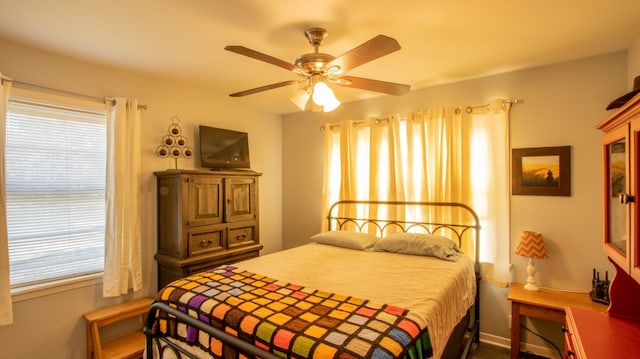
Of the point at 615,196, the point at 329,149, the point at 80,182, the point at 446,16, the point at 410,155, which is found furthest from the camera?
the point at 329,149

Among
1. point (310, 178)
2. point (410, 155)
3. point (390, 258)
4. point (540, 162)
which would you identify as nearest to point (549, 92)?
point (540, 162)

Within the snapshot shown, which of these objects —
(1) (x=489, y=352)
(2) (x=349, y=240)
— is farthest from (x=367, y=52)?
(1) (x=489, y=352)

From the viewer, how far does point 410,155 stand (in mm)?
3426

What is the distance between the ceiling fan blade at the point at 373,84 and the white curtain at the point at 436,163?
4.19ft

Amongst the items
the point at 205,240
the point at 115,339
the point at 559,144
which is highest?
the point at 559,144

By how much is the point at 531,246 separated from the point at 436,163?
3.72ft

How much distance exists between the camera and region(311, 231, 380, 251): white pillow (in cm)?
313

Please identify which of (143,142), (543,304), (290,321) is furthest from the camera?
(143,142)

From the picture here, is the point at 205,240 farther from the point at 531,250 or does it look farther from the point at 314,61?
the point at 531,250

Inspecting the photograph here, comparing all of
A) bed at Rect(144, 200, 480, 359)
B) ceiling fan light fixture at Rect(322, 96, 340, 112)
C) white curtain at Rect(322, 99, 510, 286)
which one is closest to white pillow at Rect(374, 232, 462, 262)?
bed at Rect(144, 200, 480, 359)

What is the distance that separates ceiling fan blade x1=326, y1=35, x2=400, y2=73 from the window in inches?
90.2

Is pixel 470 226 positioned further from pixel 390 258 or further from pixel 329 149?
pixel 329 149

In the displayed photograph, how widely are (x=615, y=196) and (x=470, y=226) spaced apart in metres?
1.55

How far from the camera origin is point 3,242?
2.18 meters
